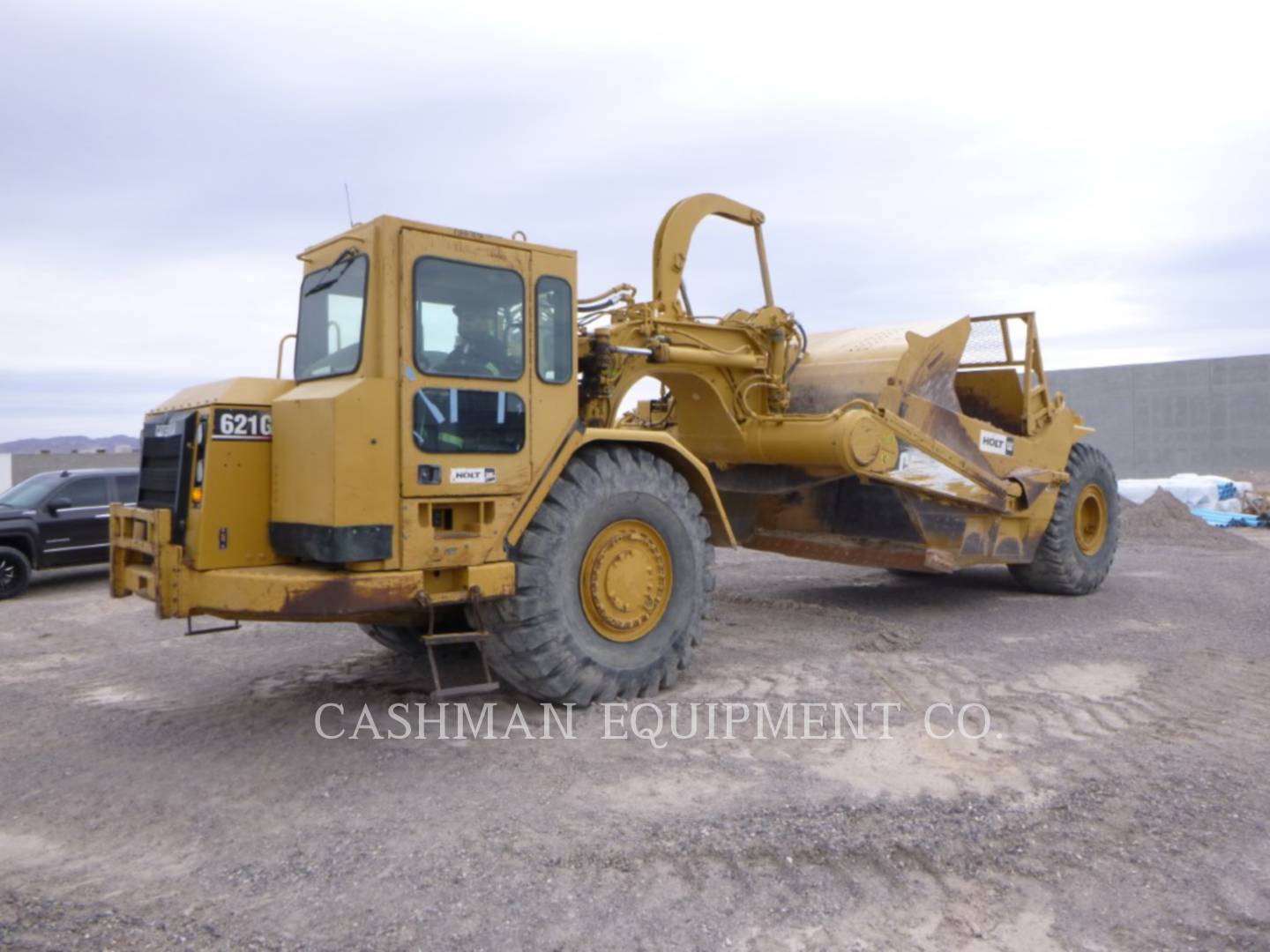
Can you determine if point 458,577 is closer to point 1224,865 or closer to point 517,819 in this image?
point 517,819

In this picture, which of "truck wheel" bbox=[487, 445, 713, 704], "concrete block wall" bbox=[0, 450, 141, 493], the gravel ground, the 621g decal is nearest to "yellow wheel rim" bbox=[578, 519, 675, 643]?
"truck wheel" bbox=[487, 445, 713, 704]

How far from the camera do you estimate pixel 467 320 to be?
5.45 meters

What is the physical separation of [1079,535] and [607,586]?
6.06 meters

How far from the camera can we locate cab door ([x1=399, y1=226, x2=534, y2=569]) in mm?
5172

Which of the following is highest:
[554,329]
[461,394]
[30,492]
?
[554,329]

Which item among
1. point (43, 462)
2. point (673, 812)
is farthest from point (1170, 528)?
point (43, 462)

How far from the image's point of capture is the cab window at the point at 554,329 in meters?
5.70

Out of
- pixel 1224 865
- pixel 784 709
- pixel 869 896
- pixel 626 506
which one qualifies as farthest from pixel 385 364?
pixel 1224 865

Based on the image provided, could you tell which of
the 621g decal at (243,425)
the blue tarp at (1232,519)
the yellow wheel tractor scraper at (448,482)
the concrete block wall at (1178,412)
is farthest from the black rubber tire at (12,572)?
the concrete block wall at (1178,412)

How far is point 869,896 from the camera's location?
3.62 m

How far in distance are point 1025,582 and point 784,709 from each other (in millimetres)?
5029

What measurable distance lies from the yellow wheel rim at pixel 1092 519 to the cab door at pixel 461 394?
666 centimetres

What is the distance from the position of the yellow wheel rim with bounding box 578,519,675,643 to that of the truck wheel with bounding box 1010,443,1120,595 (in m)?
4.97

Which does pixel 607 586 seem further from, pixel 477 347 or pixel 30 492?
pixel 30 492
